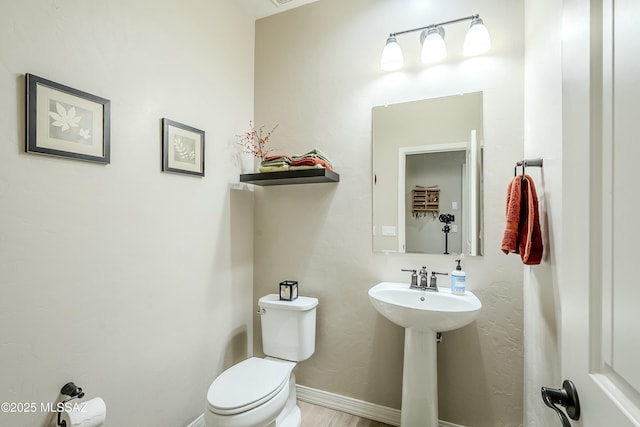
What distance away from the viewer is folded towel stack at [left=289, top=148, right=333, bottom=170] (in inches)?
73.4

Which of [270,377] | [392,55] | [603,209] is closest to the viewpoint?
[603,209]

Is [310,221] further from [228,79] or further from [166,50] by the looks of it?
[166,50]

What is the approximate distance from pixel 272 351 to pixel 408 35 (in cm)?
221

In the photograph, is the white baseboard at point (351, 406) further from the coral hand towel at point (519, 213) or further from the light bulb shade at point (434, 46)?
the light bulb shade at point (434, 46)

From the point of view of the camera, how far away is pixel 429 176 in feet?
5.99

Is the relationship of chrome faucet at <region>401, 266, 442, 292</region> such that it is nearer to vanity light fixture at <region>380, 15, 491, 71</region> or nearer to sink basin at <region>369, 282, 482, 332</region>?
sink basin at <region>369, 282, 482, 332</region>

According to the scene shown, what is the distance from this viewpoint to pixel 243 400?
53.0 inches

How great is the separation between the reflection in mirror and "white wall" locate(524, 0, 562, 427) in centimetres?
30

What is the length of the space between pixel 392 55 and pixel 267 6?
1.07 metres

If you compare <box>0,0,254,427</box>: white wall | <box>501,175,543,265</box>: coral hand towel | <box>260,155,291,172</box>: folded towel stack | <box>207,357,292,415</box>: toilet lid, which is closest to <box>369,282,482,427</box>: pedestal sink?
<box>501,175,543,265</box>: coral hand towel

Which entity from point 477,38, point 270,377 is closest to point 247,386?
point 270,377

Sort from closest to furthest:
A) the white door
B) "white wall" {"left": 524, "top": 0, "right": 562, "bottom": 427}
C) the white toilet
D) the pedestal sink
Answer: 1. the white door
2. "white wall" {"left": 524, "top": 0, "right": 562, "bottom": 427}
3. the white toilet
4. the pedestal sink

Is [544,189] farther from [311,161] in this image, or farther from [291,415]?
[291,415]

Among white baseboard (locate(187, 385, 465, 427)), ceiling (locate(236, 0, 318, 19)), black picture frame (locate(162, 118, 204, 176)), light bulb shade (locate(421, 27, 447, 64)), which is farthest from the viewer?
ceiling (locate(236, 0, 318, 19))
